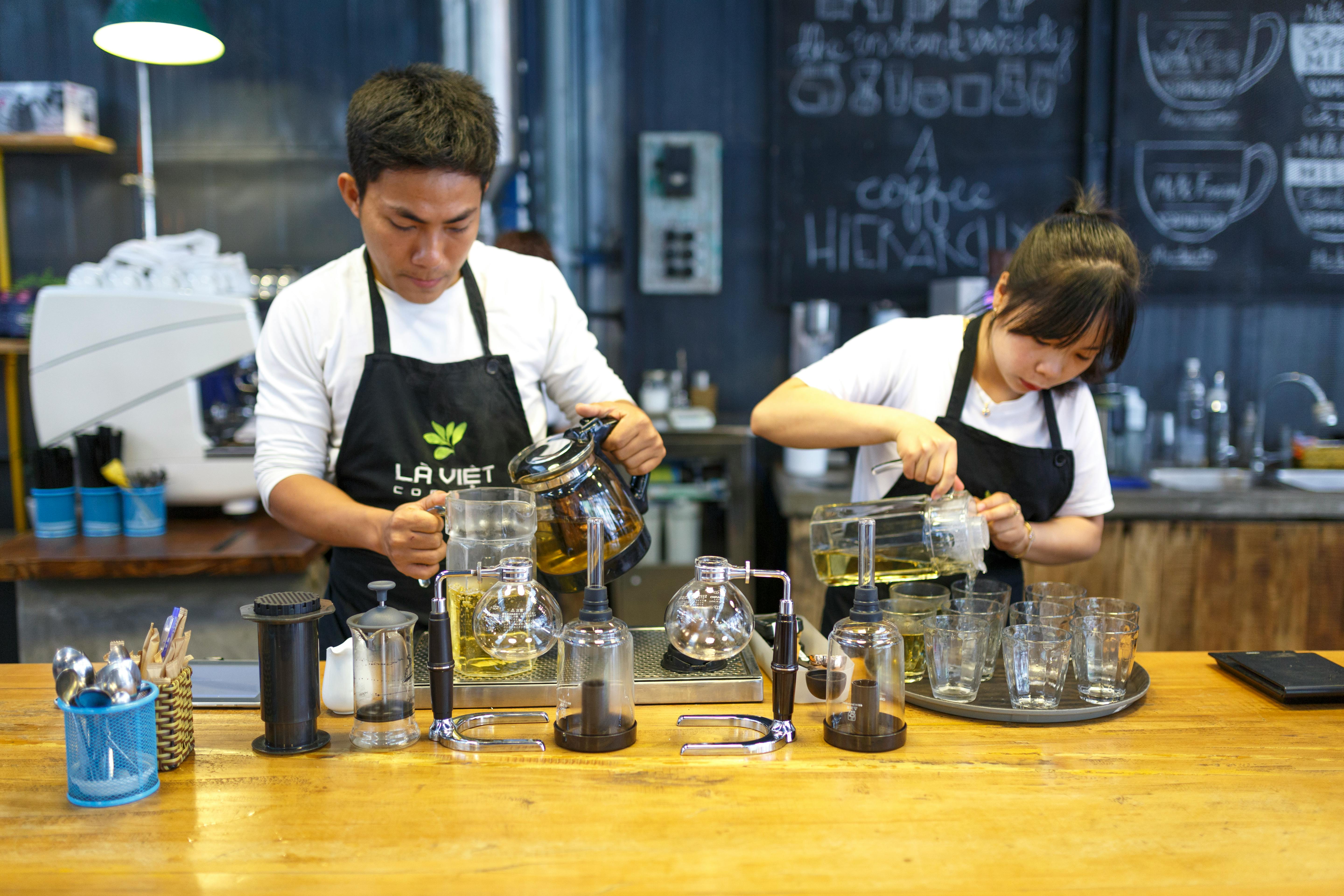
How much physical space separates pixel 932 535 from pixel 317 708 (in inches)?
37.6

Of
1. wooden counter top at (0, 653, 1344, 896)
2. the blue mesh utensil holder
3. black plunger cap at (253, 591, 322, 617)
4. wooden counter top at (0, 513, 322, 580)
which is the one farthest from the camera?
wooden counter top at (0, 513, 322, 580)

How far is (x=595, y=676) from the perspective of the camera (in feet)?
4.27

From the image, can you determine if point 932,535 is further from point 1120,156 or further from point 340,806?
point 1120,156

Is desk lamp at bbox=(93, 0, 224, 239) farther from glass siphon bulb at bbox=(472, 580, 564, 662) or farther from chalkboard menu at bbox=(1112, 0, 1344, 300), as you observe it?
chalkboard menu at bbox=(1112, 0, 1344, 300)

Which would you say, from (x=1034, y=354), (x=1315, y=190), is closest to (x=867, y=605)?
(x=1034, y=354)

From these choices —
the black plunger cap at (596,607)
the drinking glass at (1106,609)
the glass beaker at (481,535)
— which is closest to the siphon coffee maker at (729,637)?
the black plunger cap at (596,607)

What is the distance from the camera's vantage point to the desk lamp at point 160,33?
327cm

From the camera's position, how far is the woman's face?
5.86 ft

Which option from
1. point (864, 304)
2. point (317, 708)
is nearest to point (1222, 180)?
point (864, 304)

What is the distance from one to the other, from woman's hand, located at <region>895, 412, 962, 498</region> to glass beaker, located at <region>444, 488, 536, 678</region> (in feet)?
2.08

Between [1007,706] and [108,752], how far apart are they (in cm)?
115

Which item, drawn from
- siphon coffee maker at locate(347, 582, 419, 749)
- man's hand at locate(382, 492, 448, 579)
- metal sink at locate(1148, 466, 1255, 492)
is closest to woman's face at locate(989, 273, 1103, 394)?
man's hand at locate(382, 492, 448, 579)

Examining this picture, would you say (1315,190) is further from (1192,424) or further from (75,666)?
(75,666)

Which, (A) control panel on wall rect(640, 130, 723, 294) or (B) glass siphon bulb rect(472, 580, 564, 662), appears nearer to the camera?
(B) glass siphon bulb rect(472, 580, 564, 662)
